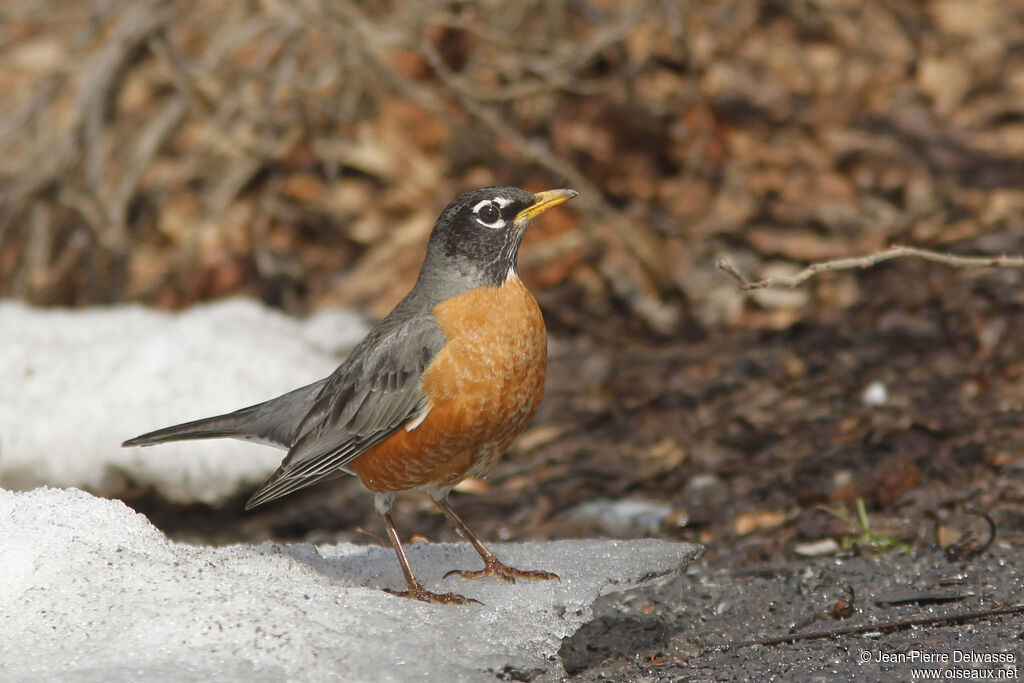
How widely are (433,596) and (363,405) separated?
76 cm

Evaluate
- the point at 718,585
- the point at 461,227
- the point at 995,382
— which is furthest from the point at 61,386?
the point at 995,382

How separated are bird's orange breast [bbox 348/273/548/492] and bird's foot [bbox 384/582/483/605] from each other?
1.32 feet

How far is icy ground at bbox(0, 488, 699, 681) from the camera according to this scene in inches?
116

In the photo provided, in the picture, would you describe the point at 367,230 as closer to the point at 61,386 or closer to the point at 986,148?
the point at 61,386

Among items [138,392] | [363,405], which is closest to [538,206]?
[363,405]

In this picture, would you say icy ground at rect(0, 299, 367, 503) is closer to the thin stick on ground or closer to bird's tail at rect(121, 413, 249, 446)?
bird's tail at rect(121, 413, 249, 446)

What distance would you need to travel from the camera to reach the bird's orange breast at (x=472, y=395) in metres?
3.85

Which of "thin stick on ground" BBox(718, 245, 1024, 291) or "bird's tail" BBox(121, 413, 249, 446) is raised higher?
"thin stick on ground" BBox(718, 245, 1024, 291)

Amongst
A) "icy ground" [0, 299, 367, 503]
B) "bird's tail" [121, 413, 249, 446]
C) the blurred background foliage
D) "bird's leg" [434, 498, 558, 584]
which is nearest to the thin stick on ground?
"bird's leg" [434, 498, 558, 584]

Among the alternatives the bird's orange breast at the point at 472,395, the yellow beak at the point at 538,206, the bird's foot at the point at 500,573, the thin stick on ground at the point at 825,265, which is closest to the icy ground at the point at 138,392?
the bird's orange breast at the point at 472,395

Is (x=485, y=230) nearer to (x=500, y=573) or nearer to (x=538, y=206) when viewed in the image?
(x=538, y=206)

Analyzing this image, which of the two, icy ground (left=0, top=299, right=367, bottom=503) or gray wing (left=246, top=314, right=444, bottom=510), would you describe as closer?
gray wing (left=246, top=314, right=444, bottom=510)

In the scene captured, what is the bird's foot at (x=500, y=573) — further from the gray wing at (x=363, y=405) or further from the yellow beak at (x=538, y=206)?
the yellow beak at (x=538, y=206)

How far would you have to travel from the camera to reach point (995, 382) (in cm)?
514
